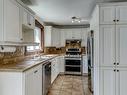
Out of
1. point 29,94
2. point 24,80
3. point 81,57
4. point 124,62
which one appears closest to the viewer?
point 24,80

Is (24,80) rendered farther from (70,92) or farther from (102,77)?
(70,92)

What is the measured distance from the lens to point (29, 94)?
2.64 metres

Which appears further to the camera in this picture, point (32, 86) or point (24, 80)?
point (32, 86)

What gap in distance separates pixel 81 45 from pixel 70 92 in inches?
130

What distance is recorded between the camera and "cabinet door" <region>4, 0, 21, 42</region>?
2.48 meters

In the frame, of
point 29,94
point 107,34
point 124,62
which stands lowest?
point 29,94

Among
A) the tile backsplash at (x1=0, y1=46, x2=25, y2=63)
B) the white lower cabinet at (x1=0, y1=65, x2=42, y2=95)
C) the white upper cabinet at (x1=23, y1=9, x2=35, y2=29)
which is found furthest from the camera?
the white upper cabinet at (x1=23, y1=9, x2=35, y2=29)

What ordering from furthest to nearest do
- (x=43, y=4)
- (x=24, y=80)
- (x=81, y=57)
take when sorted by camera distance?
1. (x=81, y=57)
2. (x=43, y=4)
3. (x=24, y=80)

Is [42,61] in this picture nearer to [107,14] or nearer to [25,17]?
[25,17]

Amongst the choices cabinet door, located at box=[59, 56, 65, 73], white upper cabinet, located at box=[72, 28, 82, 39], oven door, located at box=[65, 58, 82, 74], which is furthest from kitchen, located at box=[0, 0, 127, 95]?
white upper cabinet, located at box=[72, 28, 82, 39]

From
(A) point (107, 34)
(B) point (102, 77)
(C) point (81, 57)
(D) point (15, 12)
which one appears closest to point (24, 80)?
(D) point (15, 12)

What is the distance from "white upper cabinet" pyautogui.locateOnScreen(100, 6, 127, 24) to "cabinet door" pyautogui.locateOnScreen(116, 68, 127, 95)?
1059 millimetres

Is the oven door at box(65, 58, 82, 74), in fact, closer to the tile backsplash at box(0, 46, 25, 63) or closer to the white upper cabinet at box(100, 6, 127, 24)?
the tile backsplash at box(0, 46, 25, 63)

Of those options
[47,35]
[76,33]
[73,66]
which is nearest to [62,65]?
[73,66]
